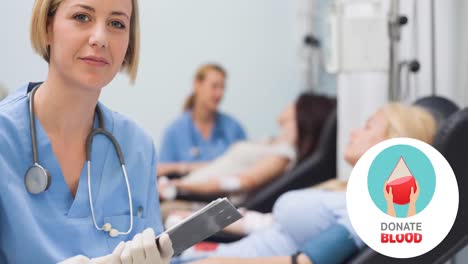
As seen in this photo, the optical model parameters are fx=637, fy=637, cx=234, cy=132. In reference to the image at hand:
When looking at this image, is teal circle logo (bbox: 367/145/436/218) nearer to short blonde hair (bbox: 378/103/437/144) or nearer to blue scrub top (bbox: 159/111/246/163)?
short blonde hair (bbox: 378/103/437/144)

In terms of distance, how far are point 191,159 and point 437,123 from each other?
1.73 metres

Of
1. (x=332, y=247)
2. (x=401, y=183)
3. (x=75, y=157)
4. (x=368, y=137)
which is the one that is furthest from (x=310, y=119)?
(x=75, y=157)

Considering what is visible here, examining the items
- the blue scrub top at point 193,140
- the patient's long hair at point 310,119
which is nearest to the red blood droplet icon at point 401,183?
the patient's long hair at point 310,119

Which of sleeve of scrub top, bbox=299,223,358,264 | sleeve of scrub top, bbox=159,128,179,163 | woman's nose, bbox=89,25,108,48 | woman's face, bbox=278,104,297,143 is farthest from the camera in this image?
sleeve of scrub top, bbox=159,128,179,163

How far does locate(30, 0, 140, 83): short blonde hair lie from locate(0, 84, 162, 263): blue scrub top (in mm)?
79

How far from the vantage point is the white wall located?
10.2 feet

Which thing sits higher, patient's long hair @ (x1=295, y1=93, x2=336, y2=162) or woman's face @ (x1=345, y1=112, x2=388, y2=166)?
woman's face @ (x1=345, y1=112, x2=388, y2=166)

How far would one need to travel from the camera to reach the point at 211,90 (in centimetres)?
312

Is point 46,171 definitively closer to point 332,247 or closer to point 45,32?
point 45,32

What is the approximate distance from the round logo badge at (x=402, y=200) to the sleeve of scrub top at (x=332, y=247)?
0.48 ft

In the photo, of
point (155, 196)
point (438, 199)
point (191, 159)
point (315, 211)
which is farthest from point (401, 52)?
point (191, 159)

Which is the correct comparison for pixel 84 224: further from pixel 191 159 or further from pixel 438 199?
pixel 191 159

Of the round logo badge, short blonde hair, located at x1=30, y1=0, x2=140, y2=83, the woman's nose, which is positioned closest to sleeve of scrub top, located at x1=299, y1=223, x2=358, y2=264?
the round logo badge

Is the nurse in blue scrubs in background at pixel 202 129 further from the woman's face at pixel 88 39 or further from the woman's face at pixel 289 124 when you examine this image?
the woman's face at pixel 88 39
